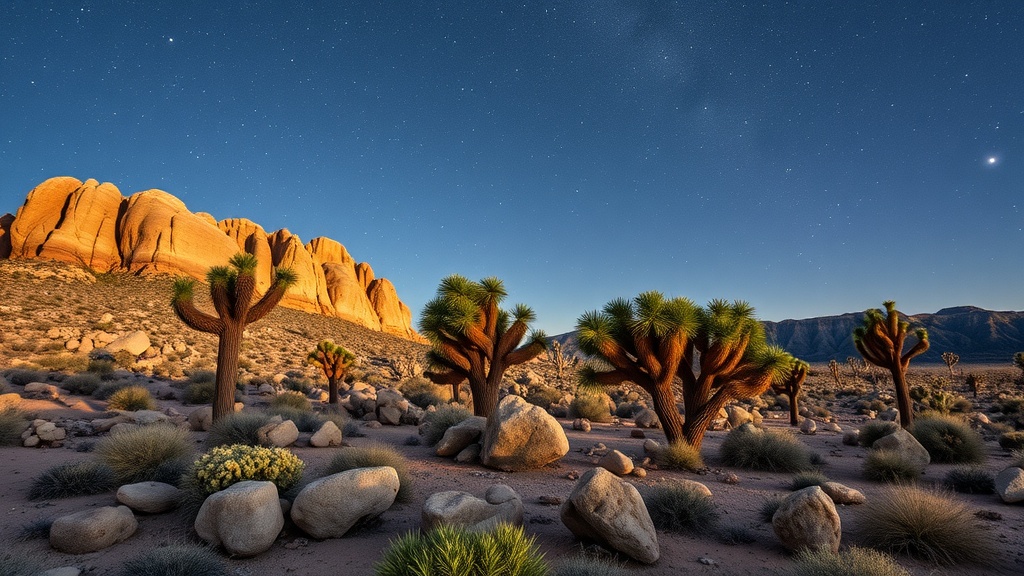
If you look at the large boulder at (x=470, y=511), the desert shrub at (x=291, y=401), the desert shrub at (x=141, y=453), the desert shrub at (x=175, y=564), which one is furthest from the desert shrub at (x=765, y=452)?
Result: the desert shrub at (x=291, y=401)

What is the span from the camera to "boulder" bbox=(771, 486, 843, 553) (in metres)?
5.60

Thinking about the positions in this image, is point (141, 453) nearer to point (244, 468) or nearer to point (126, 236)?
point (244, 468)

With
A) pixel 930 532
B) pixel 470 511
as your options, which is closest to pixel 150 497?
pixel 470 511

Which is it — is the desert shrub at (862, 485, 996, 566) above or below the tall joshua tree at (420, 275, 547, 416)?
below

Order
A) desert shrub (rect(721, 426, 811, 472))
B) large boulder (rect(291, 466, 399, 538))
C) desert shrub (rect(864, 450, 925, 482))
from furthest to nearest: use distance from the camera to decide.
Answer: desert shrub (rect(721, 426, 811, 472))
desert shrub (rect(864, 450, 925, 482))
large boulder (rect(291, 466, 399, 538))

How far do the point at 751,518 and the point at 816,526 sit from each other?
177 centimetres

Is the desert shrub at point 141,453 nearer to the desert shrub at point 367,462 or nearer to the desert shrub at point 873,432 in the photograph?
the desert shrub at point 367,462

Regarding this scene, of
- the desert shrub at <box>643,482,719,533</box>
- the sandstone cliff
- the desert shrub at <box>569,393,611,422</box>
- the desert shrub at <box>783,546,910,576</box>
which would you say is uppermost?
the sandstone cliff

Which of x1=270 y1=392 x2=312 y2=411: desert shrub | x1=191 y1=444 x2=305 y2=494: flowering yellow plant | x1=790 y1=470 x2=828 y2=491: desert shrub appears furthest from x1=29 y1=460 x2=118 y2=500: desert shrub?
x1=790 y1=470 x2=828 y2=491: desert shrub

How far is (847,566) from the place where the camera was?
430 centimetres

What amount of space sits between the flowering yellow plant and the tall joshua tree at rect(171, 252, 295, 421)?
6.97 metres

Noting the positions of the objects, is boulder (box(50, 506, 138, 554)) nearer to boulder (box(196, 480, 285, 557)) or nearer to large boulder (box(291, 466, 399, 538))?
boulder (box(196, 480, 285, 557))

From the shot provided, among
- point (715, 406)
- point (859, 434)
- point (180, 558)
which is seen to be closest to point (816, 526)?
point (715, 406)

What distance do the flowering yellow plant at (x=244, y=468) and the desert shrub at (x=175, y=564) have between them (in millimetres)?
1616
